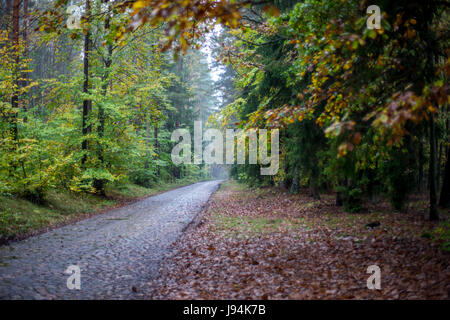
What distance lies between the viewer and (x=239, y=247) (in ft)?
24.2

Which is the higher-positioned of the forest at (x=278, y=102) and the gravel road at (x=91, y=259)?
the forest at (x=278, y=102)

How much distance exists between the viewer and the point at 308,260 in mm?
5984

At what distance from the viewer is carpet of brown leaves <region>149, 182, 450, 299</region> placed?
4488mm

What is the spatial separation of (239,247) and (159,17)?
5865mm

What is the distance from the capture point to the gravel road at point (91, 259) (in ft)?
16.0

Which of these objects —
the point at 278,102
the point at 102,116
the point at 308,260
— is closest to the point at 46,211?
the point at 102,116

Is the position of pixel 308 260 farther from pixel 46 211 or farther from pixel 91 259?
pixel 46 211

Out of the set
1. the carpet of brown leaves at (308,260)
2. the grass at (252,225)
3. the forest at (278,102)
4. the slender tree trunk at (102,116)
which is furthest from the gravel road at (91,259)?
the slender tree trunk at (102,116)

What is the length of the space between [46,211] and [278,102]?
984 centimetres

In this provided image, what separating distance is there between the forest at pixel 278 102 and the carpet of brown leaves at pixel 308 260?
0.25 m

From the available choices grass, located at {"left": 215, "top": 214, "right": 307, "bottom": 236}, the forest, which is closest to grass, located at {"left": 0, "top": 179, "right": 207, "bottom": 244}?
the forest

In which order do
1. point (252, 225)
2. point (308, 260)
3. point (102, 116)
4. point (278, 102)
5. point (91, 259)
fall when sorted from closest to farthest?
1. point (308, 260)
2. point (91, 259)
3. point (252, 225)
4. point (278, 102)
5. point (102, 116)

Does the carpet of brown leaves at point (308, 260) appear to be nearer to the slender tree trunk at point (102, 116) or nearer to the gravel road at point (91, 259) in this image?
the gravel road at point (91, 259)
